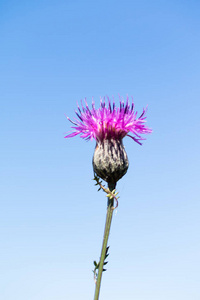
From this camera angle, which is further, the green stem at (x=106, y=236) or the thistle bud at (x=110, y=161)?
the thistle bud at (x=110, y=161)

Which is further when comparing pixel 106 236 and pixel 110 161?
pixel 110 161

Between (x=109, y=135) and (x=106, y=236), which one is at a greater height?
(x=109, y=135)

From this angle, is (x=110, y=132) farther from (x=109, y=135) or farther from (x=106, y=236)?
(x=106, y=236)

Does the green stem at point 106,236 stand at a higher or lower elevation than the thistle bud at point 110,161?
lower

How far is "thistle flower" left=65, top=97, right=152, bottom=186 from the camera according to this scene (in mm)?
4781

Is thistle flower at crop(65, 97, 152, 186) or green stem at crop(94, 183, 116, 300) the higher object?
thistle flower at crop(65, 97, 152, 186)

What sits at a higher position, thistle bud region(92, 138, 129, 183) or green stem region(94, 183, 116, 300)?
thistle bud region(92, 138, 129, 183)

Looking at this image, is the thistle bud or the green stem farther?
the thistle bud

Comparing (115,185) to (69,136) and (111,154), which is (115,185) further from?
(69,136)

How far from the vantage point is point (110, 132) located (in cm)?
496

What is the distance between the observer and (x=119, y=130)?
16.3 feet

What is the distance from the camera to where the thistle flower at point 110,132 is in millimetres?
4781

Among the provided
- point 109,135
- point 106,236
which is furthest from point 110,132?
point 106,236

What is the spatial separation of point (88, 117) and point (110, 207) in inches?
52.1
